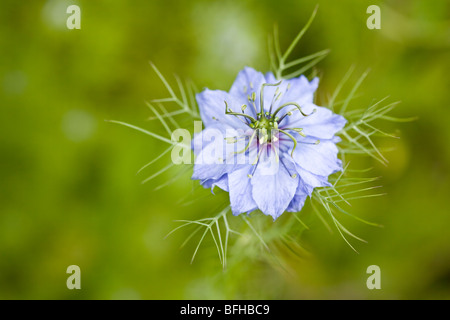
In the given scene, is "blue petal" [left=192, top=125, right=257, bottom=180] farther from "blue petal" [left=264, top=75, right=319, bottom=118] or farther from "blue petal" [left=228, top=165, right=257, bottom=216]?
"blue petal" [left=264, top=75, right=319, bottom=118]

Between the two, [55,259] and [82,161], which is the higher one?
[82,161]

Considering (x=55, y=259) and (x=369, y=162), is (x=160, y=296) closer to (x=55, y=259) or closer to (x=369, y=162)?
(x=55, y=259)

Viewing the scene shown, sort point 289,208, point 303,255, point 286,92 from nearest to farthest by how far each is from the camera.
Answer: point 289,208 → point 286,92 → point 303,255

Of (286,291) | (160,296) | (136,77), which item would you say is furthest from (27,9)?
(286,291)

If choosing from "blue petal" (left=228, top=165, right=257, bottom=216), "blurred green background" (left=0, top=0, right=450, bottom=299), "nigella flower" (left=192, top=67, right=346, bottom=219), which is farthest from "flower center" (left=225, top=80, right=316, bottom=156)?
"blurred green background" (left=0, top=0, right=450, bottom=299)

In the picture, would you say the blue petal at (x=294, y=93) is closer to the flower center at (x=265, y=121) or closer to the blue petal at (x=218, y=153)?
the flower center at (x=265, y=121)

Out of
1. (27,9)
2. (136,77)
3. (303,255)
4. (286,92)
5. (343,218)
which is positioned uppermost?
(27,9)

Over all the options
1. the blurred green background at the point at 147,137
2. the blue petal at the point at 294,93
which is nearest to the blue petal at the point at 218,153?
the blue petal at the point at 294,93

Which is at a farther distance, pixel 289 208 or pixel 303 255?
pixel 303 255
